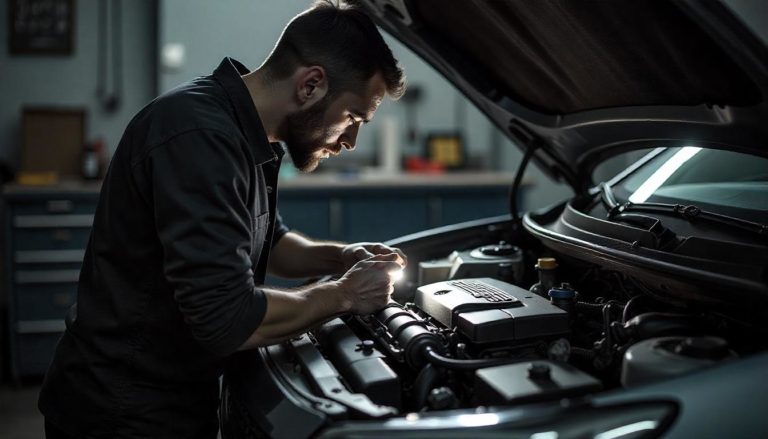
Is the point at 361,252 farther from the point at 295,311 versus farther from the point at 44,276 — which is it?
the point at 44,276

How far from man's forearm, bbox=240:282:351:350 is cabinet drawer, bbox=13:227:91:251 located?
2506 millimetres

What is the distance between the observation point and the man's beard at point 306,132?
5.20ft

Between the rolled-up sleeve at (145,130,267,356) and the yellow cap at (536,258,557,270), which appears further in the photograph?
the yellow cap at (536,258,557,270)

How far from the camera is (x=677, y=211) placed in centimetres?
155

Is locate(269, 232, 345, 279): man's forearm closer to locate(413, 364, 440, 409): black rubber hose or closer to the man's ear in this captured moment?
the man's ear

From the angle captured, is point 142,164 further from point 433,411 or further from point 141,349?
point 433,411

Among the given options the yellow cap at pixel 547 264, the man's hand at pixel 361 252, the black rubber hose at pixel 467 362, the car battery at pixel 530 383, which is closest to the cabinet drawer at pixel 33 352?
the man's hand at pixel 361 252

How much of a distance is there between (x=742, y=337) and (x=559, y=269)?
61 centimetres

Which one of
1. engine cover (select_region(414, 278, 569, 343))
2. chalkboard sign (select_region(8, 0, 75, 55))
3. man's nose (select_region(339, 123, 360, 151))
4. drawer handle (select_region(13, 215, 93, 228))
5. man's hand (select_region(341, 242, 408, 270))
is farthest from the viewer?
chalkboard sign (select_region(8, 0, 75, 55))

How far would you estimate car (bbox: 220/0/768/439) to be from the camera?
107cm

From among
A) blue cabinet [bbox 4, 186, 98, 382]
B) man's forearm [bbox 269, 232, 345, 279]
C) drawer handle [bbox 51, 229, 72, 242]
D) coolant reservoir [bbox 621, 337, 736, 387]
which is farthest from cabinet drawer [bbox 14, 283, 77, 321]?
coolant reservoir [bbox 621, 337, 736, 387]

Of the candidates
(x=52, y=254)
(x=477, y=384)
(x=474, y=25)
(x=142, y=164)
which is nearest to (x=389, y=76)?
(x=474, y=25)

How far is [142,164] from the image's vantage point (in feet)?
→ 4.50

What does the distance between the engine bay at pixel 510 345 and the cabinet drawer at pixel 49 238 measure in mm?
2392
